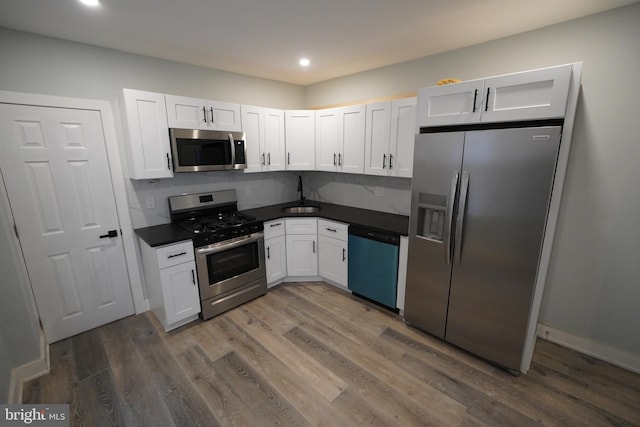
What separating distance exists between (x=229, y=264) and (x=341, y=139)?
6.46 feet

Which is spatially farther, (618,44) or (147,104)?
(147,104)

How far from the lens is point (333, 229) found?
324cm

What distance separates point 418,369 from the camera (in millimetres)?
2164

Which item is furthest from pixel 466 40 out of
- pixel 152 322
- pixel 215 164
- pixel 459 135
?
pixel 152 322

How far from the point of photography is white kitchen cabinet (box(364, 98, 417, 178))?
2707mm

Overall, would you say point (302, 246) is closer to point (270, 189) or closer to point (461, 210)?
point (270, 189)

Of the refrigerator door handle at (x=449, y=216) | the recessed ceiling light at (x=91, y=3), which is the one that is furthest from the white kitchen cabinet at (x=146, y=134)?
the refrigerator door handle at (x=449, y=216)

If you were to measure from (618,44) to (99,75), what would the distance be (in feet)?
13.8

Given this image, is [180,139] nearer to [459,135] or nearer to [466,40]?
[459,135]

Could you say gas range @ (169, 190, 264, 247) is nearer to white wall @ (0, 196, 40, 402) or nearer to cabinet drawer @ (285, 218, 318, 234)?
cabinet drawer @ (285, 218, 318, 234)

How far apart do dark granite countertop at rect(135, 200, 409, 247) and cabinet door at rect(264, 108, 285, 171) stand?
636 mm

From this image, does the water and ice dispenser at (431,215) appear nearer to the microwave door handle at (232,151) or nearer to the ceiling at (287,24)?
the ceiling at (287,24)

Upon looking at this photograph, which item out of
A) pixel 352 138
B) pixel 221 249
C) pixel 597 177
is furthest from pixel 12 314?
pixel 597 177

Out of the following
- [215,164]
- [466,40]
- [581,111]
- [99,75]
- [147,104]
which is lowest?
[215,164]
